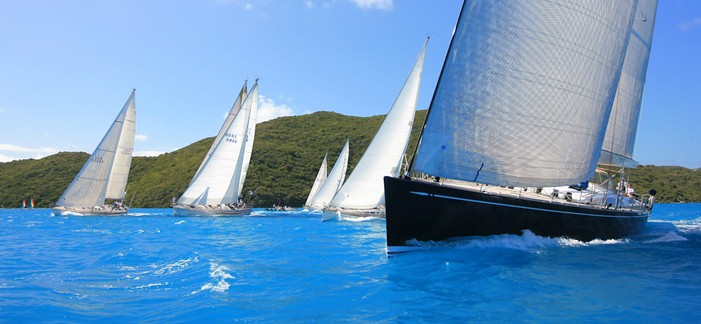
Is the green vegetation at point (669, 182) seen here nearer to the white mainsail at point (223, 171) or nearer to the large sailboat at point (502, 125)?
the white mainsail at point (223, 171)

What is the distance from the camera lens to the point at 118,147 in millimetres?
48281

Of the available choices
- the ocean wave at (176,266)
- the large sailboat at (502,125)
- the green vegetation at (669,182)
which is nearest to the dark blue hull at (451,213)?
the large sailboat at (502,125)

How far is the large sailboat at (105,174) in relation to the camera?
149 feet

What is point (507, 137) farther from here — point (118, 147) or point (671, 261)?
point (118, 147)

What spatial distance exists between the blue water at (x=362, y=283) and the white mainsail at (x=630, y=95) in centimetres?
891

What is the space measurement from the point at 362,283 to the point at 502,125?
7.46m

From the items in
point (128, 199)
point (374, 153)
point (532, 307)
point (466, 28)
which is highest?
point (466, 28)

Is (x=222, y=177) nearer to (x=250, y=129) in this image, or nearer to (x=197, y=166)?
(x=250, y=129)

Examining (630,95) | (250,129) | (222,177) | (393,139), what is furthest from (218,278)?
(250,129)

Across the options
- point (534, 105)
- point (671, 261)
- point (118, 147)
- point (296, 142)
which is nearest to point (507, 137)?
point (534, 105)

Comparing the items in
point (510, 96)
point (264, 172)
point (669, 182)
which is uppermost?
point (669, 182)

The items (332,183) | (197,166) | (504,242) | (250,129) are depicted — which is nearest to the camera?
(504,242)

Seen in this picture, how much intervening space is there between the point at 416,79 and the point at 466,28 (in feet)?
67.9

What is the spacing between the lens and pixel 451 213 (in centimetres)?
1452
